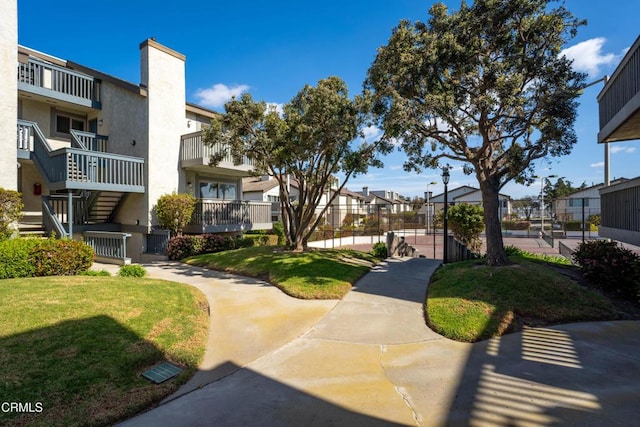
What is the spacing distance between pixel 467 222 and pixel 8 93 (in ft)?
62.4

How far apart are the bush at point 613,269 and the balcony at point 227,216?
45.5 feet

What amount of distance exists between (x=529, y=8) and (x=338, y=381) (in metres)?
10.1

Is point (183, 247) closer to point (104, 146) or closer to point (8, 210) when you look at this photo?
point (8, 210)

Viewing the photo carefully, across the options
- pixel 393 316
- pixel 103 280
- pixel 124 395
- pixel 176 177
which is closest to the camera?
pixel 124 395

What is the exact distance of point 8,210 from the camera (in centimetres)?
955

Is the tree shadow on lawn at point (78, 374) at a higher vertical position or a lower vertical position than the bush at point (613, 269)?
lower

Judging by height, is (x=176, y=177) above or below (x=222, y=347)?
above

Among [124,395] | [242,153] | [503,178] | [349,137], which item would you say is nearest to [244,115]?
[242,153]

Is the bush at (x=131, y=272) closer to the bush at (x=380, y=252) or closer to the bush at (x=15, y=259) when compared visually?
the bush at (x=15, y=259)

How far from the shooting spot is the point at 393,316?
22.2ft

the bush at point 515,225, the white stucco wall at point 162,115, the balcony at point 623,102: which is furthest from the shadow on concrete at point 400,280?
the bush at point 515,225

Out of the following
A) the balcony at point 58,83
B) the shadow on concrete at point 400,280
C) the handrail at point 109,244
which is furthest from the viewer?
the balcony at point 58,83

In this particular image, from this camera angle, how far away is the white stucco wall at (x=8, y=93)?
35.4 feet

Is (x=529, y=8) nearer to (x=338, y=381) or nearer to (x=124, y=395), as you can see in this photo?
(x=338, y=381)
